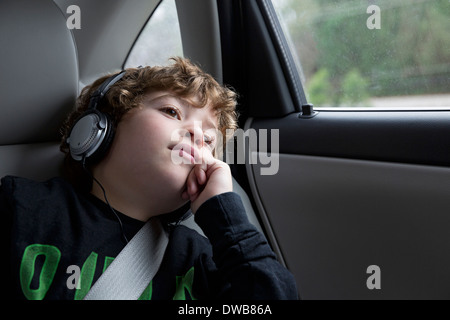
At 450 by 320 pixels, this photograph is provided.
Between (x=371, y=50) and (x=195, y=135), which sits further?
(x=371, y=50)

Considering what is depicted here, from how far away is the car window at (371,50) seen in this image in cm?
113

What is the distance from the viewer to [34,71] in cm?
101

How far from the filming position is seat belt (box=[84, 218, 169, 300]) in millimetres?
826

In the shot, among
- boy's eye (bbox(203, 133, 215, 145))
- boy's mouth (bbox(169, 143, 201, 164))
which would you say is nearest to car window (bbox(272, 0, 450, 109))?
boy's eye (bbox(203, 133, 215, 145))

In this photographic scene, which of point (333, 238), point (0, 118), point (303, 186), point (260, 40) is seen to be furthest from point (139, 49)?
point (333, 238)

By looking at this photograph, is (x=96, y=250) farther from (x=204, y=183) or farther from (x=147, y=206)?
(x=204, y=183)

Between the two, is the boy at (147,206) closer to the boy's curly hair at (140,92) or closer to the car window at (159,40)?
the boy's curly hair at (140,92)

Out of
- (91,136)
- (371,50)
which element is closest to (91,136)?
(91,136)

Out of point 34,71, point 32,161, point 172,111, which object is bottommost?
point 32,161

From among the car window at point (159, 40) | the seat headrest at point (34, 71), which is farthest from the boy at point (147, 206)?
the car window at point (159, 40)

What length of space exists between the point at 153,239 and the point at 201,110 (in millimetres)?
328

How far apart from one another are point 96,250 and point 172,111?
0.35 meters

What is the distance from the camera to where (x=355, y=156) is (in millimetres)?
1118

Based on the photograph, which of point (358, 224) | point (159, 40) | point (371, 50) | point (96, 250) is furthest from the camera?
point (159, 40)
